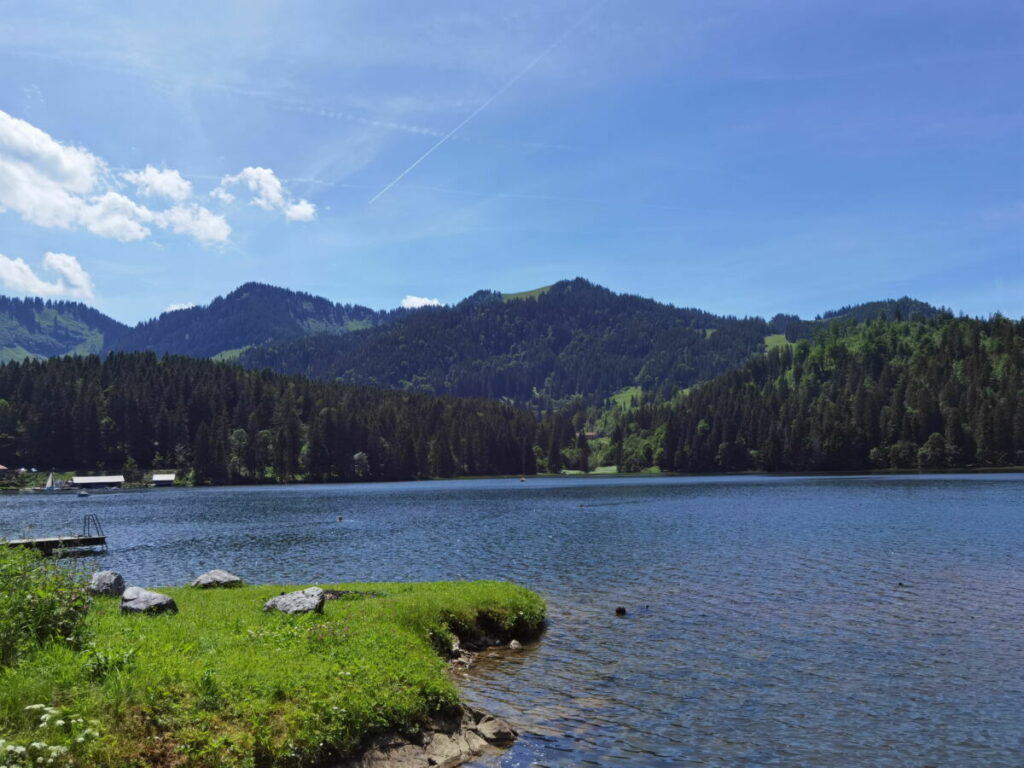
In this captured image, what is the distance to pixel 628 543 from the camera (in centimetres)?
6341

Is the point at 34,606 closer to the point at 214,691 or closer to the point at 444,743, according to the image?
the point at 214,691

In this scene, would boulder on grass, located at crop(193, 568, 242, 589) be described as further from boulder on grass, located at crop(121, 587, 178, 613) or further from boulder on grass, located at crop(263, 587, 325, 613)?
boulder on grass, located at crop(121, 587, 178, 613)

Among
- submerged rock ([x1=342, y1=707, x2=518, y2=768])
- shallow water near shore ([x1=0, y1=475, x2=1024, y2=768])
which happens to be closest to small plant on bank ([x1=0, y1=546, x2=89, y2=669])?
submerged rock ([x1=342, y1=707, x2=518, y2=768])

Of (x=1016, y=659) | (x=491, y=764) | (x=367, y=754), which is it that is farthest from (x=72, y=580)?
(x=1016, y=659)

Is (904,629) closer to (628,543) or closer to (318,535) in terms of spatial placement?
(628,543)

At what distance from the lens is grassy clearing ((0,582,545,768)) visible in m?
12.8

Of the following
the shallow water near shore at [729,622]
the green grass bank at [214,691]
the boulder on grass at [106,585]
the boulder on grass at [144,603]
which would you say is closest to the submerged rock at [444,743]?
the green grass bank at [214,691]

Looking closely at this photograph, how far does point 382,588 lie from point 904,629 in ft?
79.2

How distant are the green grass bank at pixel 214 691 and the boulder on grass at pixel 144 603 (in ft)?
1.48

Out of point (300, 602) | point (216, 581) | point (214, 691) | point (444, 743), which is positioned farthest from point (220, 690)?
point (216, 581)

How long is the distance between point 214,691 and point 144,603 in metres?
10.6

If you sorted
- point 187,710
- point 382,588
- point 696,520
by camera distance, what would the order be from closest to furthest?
point 187,710
point 382,588
point 696,520

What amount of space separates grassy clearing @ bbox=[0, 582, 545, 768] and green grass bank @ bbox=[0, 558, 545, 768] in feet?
0.09

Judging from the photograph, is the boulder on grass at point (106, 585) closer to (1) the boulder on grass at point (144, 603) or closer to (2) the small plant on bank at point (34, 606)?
(1) the boulder on grass at point (144, 603)
